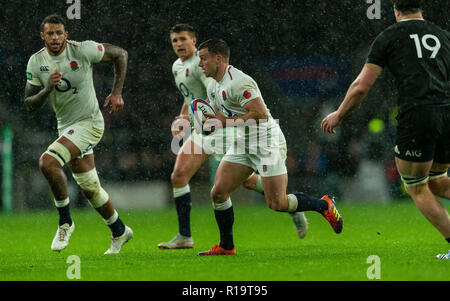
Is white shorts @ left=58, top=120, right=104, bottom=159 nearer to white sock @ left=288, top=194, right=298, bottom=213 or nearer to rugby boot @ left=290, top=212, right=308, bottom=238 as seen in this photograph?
white sock @ left=288, top=194, right=298, bottom=213

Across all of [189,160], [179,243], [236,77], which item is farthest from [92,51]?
[179,243]

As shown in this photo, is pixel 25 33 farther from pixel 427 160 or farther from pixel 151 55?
pixel 427 160

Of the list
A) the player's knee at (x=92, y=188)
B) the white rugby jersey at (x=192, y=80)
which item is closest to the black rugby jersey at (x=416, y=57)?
the white rugby jersey at (x=192, y=80)

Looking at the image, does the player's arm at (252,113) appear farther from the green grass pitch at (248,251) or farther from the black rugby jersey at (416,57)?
the black rugby jersey at (416,57)

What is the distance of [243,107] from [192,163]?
4.55ft

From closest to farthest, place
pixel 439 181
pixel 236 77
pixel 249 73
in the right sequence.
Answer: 1. pixel 439 181
2. pixel 236 77
3. pixel 249 73

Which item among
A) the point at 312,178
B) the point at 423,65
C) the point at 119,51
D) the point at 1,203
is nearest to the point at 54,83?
the point at 119,51

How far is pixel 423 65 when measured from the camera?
5.95 m

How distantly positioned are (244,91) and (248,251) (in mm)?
1548

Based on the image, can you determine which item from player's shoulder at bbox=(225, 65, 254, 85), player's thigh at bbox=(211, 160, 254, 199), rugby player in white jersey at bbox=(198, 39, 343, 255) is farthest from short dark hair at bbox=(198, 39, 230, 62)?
player's thigh at bbox=(211, 160, 254, 199)

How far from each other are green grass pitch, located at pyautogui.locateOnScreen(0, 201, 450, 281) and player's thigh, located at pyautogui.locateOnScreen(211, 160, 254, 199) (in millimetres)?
570

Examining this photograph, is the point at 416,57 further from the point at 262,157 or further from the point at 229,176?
the point at 229,176

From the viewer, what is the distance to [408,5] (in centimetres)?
604

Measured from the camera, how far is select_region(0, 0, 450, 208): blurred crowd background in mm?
15398
